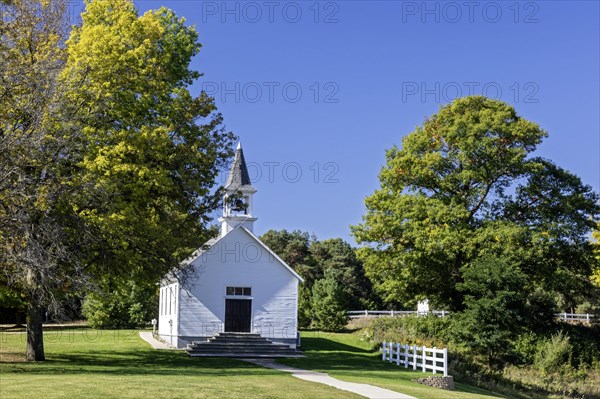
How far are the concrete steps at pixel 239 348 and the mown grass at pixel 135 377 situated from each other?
1796 millimetres

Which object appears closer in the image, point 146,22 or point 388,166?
point 146,22

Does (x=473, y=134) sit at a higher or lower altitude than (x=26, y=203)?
higher

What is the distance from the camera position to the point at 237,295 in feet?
124

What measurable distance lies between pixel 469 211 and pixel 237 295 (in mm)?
13853

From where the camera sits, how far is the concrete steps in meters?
33.9

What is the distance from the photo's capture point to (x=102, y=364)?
2511 cm

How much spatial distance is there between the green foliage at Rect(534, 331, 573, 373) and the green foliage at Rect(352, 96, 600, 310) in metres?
3.63

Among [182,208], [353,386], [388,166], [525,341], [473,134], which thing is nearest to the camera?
[353,386]

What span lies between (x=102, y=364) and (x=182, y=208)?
6.33m

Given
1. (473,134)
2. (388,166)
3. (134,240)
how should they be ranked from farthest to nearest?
(388,166), (473,134), (134,240)

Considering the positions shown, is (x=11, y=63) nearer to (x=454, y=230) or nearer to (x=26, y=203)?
(x=26, y=203)

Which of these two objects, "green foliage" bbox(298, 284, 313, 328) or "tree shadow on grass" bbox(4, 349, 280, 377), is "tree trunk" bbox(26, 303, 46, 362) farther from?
"green foliage" bbox(298, 284, 313, 328)

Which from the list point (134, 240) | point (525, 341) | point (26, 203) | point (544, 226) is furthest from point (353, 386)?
point (544, 226)

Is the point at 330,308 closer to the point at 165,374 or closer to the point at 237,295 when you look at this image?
the point at 237,295
